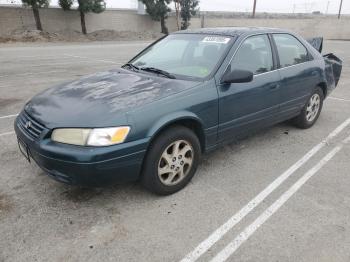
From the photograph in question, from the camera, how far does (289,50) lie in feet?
15.6

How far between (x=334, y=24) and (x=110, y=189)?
1857 inches

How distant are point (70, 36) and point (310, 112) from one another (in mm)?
28102

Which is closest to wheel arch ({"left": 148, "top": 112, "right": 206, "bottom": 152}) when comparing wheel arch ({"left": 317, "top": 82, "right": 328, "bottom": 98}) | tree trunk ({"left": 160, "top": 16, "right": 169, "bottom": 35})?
wheel arch ({"left": 317, "top": 82, "right": 328, "bottom": 98})

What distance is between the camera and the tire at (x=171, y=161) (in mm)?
3121

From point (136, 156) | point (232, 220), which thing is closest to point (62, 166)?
point (136, 156)

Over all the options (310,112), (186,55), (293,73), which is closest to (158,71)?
(186,55)

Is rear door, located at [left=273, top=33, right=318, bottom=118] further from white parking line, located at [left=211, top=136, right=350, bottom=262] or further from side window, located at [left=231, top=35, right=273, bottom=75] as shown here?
white parking line, located at [left=211, top=136, right=350, bottom=262]

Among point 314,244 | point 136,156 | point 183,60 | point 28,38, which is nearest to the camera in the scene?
point 314,244

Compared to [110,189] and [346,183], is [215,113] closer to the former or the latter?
[110,189]

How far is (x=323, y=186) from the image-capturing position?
3.62 metres

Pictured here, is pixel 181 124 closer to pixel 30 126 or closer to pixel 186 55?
pixel 186 55

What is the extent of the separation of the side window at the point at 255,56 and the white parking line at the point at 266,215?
132cm

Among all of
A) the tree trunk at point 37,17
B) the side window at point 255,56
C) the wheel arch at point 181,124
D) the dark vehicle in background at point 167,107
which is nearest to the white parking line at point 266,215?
the dark vehicle in background at point 167,107

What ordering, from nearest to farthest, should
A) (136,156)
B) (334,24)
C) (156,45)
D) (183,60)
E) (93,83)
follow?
(136,156), (93,83), (183,60), (156,45), (334,24)
